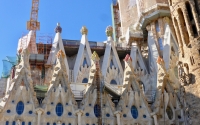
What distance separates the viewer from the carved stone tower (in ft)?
59.1

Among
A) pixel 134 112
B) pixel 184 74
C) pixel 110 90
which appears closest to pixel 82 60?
pixel 110 90

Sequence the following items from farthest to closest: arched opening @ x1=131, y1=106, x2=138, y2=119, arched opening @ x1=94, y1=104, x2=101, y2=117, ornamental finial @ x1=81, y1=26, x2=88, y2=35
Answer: ornamental finial @ x1=81, y1=26, x2=88, y2=35, arched opening @ x1=131, y1=106, x2=138, y2=119, arched opening @ x1=94, y1=104, x2=101, y2=117

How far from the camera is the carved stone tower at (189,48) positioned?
18.0m

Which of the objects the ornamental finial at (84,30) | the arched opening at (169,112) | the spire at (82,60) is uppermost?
the ornamental finial at (84,30)

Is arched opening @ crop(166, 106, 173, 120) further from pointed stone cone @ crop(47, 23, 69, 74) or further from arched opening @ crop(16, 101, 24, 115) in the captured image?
arched opening @ crop(16, 101, 24, 115)

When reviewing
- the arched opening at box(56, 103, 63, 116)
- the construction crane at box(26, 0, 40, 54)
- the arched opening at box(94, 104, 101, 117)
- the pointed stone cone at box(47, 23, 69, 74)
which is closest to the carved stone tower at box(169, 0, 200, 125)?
the arched opening at box(94, 104, 101, 117)

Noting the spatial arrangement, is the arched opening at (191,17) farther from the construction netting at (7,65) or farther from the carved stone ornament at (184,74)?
the construction netting at (7,65)

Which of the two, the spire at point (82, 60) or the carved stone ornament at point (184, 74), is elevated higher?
the spire at point (82, 60)

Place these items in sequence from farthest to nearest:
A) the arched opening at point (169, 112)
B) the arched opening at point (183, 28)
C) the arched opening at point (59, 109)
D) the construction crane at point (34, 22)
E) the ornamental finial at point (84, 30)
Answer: the construction crane at point (34, 22), the ornamental finial at point (84, 30), the arched opening at point (183, 28), the arched opening at point (169, 112), the arched opening at point (59, 109)

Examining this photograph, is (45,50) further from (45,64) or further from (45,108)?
(45,108)

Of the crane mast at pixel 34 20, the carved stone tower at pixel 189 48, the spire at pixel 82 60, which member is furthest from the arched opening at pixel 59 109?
the crane mast at pixel 34 20

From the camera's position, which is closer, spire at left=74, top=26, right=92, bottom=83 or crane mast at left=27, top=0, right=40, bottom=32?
spire at left=74, top=26, right=92, bottom=83

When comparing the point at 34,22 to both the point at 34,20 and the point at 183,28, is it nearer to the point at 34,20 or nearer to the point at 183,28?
the point at 34,20

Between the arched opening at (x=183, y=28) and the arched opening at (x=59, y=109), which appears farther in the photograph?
the arched opening at (x=183, y=28)
